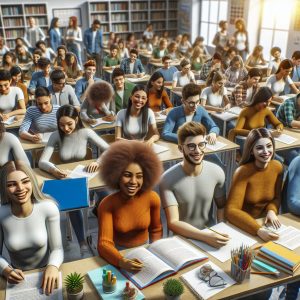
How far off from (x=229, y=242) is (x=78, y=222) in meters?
1.53

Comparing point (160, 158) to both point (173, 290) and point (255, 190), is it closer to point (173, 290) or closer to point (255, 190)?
point (255, 190)

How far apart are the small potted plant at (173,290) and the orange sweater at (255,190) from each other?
80cm

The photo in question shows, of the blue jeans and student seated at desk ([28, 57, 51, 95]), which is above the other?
student seated at desk ([28, 57, 51, 95])

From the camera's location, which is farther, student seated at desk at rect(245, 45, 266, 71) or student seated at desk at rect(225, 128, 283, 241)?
student seated at desk at rect(245, 45, 266, 71)

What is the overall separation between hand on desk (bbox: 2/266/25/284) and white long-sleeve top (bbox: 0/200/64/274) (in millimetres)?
116

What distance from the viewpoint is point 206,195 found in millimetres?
2551

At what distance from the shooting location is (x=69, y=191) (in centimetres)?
275

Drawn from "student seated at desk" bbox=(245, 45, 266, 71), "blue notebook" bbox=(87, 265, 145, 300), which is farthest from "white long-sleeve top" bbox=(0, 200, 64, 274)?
"student seated at desk" bbox=(245, 45, 266, 71)

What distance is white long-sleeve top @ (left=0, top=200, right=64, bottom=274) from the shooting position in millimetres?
2043

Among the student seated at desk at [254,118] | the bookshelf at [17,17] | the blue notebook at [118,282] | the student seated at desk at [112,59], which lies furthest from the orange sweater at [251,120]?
the bookshelf at [17,17]

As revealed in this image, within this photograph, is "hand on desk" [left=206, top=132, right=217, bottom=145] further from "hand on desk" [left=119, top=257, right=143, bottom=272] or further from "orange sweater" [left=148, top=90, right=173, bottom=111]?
"hand on desk" [left=119, top=257, right=143, bottom=272]

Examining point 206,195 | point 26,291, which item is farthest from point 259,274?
point 26,291

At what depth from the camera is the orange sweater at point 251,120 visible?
4098 millimetres

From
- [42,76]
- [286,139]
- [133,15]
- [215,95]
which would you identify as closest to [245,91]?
[215,95]
